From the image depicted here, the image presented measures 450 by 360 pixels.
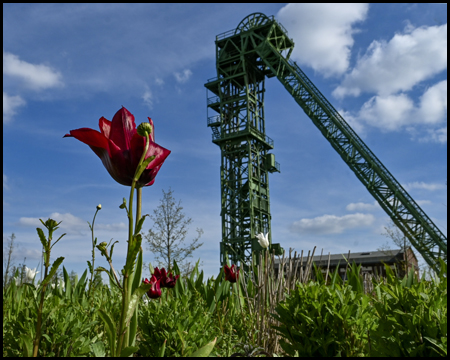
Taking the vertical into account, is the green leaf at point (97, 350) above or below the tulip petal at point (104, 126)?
below

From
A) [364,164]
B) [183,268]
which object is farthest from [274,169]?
[183,268]

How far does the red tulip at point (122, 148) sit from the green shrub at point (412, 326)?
106cm

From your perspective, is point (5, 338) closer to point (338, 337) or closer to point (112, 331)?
point (112, 331)

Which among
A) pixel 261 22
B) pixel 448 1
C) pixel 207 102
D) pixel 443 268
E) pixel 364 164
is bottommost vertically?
pixel 443 268

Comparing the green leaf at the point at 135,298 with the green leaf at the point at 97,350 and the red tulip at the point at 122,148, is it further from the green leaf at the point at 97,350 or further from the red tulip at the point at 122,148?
the green leaf at the point at 97,350

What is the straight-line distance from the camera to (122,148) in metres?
1.14

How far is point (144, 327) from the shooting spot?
172 cm

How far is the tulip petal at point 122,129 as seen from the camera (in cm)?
114

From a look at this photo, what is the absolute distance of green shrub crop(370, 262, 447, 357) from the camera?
128cm

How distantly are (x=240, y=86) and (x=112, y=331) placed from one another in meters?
24.4

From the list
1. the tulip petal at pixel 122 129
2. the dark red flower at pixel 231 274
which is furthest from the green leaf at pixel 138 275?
the dark red flower at pixel 231 274

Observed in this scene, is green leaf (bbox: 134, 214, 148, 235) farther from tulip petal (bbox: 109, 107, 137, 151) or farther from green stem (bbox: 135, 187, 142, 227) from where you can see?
tulip petal (bbox: 109, 107, 137, 151)

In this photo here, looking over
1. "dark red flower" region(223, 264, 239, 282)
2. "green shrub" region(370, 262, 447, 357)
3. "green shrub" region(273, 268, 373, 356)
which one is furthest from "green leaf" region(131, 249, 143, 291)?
"dark red flower" region(223, 264, 239, 282)

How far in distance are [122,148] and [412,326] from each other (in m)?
1.20
